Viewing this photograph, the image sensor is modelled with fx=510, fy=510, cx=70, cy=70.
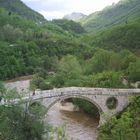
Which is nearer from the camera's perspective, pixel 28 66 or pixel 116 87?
pixel 116 87

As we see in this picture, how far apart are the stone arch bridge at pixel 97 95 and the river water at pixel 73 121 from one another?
7.80 ft

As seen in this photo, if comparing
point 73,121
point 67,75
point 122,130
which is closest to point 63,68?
point 67,75

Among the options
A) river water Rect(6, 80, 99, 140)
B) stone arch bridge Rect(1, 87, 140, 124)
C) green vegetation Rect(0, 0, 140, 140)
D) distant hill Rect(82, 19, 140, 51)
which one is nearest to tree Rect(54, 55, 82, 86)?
green vegetation Rect(0, 0, 140, 140)

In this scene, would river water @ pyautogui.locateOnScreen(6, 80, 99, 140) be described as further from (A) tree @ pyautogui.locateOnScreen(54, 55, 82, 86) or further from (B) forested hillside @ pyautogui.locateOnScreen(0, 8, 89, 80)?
(B) forested hillside @ pyautogui.locateOnScreen(0, 8, 89, 80)

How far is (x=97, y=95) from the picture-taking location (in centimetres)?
7156

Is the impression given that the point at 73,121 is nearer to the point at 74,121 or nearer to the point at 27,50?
the point at 74,121

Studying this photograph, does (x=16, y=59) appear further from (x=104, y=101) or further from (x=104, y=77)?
(x=104, y=101)

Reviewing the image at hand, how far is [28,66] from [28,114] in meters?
86.0

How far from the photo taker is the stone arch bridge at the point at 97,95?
67.6 m

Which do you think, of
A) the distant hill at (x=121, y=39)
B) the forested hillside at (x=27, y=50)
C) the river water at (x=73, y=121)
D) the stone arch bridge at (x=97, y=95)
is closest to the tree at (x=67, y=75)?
the river water at (x=73, y=121)

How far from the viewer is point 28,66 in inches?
5276

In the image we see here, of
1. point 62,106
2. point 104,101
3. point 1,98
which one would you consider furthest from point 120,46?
point 1,98

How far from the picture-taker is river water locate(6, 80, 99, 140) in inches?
2606

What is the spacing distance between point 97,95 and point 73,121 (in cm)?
562
